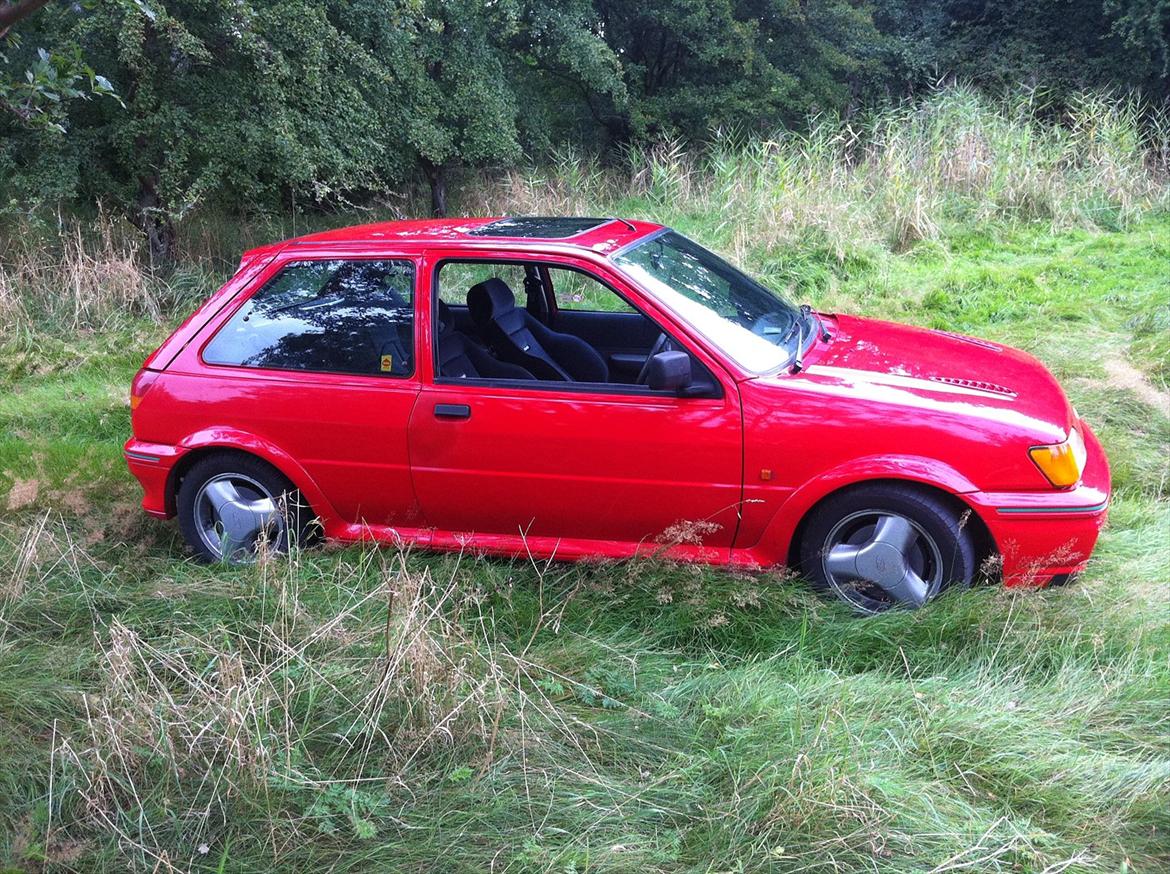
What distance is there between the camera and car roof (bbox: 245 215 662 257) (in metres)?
4.42

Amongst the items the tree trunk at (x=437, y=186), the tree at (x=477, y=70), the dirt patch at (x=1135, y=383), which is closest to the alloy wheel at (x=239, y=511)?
the dirt patch at (x=1135, y=383)

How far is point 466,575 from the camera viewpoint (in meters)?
4.27

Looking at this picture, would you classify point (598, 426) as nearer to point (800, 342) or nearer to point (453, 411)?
point (453, 411)

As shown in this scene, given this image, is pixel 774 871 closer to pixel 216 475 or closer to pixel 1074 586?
pixel 1074 586

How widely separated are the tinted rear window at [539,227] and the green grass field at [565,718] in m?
1.49

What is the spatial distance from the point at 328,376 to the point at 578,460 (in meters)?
1.21

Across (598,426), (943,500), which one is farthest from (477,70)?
(943,500)

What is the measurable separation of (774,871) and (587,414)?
6.38 feet

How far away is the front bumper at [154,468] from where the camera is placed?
15.3 ft

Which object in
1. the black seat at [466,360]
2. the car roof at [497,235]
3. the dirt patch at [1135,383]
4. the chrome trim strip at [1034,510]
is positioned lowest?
the dirt patch at [1135,383]

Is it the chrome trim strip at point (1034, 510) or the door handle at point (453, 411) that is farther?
the door handle at point (453, 411)

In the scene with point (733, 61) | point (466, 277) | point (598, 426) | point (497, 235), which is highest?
point (733, 61)

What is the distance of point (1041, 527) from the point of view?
3812 millimetres

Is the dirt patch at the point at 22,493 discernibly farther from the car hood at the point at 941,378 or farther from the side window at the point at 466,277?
the car hood at the point at 941,378
